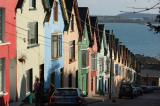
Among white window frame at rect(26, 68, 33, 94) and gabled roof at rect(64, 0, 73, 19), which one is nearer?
white window frame at rect(26, 68, 33, 94)

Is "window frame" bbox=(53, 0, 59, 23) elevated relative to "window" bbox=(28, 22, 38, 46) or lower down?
elevated

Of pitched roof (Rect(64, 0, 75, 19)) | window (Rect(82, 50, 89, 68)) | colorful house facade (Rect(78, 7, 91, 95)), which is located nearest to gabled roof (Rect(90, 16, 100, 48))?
colorful house facade (Rect(78, 7, 91, 95))

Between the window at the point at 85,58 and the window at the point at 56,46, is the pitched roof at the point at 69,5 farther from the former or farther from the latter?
the window at the point at 85,58

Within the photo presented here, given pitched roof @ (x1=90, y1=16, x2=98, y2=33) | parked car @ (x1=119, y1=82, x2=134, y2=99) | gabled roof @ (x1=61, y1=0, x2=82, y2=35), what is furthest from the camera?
pitched roof @ (x1=90, y1=16, x2=98, y2=33)

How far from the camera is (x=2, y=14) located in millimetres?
32000

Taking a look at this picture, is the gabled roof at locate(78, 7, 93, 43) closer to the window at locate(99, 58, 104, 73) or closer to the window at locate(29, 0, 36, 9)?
the window at locate(99, 58, 104, 73)

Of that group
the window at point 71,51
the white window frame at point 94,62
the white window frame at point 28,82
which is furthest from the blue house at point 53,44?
the white window frame at point 94,62

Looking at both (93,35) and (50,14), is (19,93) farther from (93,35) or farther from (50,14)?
(93,35)

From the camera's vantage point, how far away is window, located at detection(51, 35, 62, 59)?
4556 centimetres

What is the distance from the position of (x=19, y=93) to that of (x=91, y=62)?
98.1 ft

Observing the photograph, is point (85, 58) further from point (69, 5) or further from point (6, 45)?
point (6, 45)

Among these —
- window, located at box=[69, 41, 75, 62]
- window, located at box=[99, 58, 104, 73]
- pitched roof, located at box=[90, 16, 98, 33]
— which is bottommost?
window, located at box=[99, 58, 104, 73]

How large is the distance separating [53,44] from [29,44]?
8.31 metres

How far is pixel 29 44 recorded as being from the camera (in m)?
37.3
